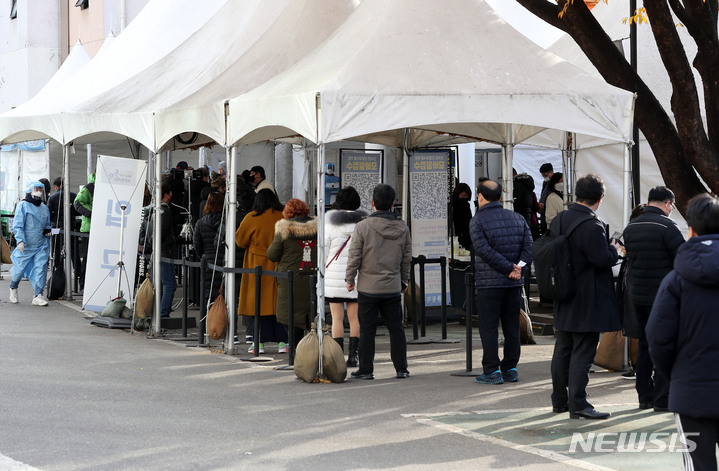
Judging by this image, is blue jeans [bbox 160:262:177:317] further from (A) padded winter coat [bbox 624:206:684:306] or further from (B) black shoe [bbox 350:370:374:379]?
(A) padded winter coat [bbox 624:206:684:306]

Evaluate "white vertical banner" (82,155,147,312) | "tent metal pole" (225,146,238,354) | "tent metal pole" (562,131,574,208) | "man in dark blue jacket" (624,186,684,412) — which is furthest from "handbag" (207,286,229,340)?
Result: "tent metal pole" (562,131,574,208)

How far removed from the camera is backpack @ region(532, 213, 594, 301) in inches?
327

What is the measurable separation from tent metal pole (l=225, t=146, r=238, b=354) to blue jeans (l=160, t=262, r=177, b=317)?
277cm

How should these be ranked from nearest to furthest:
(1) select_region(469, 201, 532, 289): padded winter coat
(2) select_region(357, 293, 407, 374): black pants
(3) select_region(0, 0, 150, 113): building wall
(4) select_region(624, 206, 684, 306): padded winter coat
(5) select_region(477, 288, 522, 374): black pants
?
1. (4) select_region(624, 206, 684, 306): padded winter coat
2. (1) select_region(469, 201, 532, 289): padded winter coat
3. (5) select_region(477, 288, 522, 374): black pants
4. (2) select_region(357, 293, 407, 374): black pants
5. (3) select_region(0, 0, 150, 113): building wall

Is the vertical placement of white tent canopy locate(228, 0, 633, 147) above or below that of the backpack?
above

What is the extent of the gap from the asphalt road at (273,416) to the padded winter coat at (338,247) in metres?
0.99

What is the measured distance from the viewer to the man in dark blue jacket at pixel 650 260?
8.66 m

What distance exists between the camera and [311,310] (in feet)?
36.8

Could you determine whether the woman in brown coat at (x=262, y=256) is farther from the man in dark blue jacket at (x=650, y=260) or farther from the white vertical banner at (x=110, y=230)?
the man in dark blue jacket at (x=650, y=260)

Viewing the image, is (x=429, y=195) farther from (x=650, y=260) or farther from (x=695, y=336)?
(x=695, y=336)

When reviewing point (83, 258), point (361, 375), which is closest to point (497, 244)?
point (361, 375)

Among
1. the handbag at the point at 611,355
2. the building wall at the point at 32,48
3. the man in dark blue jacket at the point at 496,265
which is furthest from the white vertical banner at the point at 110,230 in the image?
Answer: the building wall at the point at 32,48

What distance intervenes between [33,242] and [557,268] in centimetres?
1065

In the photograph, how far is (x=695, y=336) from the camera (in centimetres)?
520
